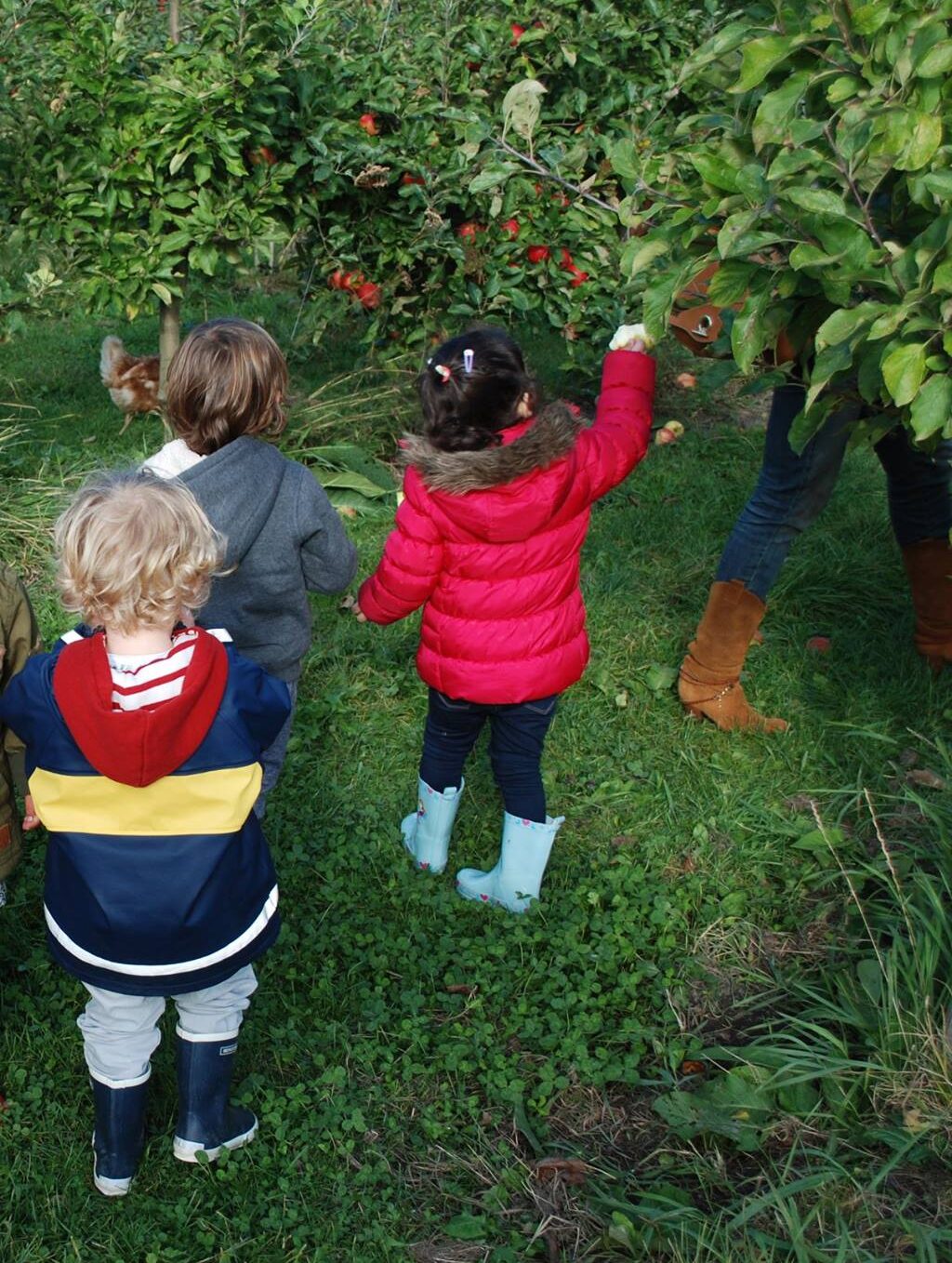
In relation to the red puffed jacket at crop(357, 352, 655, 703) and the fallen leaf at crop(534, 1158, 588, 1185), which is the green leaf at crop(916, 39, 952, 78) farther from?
the fallen leaf at crop(534, 1158, 588, 1185)

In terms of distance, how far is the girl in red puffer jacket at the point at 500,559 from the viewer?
2.59 m

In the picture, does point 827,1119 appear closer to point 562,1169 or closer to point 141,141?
point 562,1169

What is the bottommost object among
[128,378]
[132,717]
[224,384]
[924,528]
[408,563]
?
[128,378]

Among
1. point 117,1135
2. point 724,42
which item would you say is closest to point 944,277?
point 724,42

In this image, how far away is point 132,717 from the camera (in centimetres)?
190

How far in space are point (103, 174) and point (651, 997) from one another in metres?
3.52

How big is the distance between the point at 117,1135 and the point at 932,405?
2.02 m

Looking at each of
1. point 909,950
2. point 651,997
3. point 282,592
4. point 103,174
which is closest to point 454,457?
point 282,592

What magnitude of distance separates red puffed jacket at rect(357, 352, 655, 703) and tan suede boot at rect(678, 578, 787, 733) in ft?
2.89

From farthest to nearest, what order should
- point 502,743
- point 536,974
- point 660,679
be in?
point 660,679
point 502,743
point 536,974

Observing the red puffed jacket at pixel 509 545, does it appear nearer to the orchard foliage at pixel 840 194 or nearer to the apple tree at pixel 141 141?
the orchard foliage at pixel 840 194

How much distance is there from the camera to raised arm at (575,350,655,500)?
2.79 metres

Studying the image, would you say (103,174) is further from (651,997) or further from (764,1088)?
(764,1088)

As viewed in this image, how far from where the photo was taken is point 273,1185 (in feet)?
7.85
